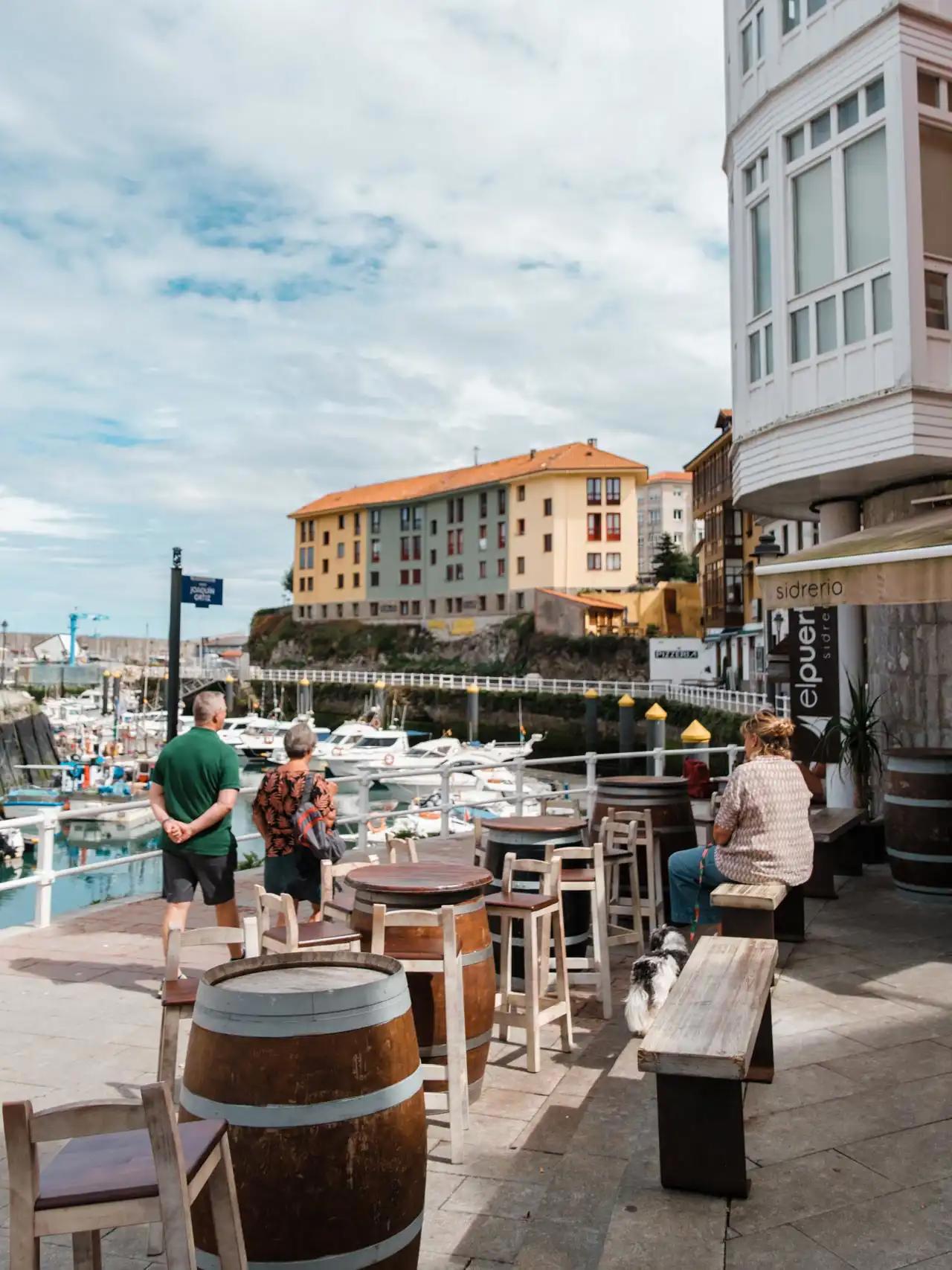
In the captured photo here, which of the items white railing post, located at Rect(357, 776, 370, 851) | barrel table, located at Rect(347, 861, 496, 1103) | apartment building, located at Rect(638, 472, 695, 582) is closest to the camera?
barrel table, located at Rect(347, 861, 496, 1103)

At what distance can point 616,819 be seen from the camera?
7.36 metres

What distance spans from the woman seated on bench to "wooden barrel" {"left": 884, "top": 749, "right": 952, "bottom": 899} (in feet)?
8.07

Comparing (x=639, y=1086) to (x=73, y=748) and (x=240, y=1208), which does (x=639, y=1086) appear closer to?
(x=240, y=1208)

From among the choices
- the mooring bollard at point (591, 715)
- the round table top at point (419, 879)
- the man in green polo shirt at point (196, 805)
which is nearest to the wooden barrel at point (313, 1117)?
the round table top at point (419, 879)

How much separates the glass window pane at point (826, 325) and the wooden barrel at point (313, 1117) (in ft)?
28.0

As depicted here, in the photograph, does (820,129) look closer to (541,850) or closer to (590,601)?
(541,850)

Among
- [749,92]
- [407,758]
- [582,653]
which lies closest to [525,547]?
[582,653]

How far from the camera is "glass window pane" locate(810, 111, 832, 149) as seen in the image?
9.73 meters

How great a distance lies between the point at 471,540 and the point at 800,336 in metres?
61.3

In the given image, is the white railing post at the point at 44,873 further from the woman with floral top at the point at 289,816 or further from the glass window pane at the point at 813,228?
the glass window pane at the point at 813,228

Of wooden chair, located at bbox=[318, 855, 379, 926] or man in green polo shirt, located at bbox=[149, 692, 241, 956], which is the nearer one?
wooden chair, located at bbox=[318, 855, 379, 926]

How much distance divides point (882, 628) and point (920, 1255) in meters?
8.03

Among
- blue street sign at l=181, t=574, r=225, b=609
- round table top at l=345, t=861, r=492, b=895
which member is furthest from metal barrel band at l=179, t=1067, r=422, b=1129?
blue street sign at l=181, t=574, r=225, b=609

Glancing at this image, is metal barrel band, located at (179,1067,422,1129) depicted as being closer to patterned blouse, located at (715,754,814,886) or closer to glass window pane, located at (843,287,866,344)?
patterned blouse, located at (715,754,814,886)
